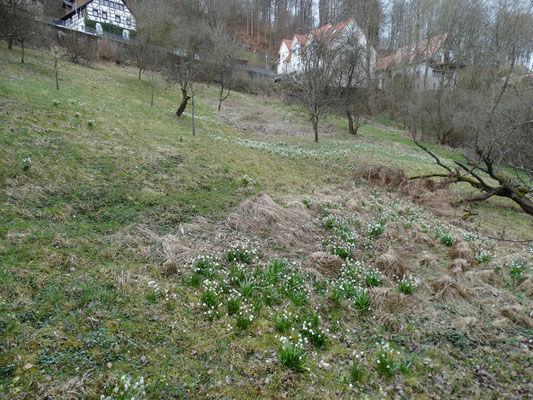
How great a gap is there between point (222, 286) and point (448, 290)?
14.6 feet

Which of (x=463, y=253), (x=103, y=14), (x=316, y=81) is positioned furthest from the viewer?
(x=103, y=14)

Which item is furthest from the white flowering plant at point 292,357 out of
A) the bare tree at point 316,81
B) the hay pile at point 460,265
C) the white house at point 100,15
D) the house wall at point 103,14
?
the house wall at point 103,14

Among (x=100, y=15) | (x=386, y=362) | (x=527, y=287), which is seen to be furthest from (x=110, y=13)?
(x=386, y=362)

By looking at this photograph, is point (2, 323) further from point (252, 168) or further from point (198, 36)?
point (198, 36)

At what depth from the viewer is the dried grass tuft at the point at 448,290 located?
6320mm

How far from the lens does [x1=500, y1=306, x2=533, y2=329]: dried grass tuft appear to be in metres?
5.68

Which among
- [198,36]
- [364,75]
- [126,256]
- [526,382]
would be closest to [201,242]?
[126,256]

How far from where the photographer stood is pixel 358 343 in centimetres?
499

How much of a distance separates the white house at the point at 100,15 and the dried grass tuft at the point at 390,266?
52209mm

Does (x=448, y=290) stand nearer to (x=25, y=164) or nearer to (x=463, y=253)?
(x=463, y=253)

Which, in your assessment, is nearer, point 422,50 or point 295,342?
point 295,342

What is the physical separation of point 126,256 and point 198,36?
43.5 meters

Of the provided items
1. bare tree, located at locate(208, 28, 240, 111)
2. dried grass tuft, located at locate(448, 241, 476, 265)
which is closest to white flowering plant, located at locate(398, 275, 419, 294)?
dried grass tuft, located at locate(448, 241, 476, 265)

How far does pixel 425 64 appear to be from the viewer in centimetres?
4000
